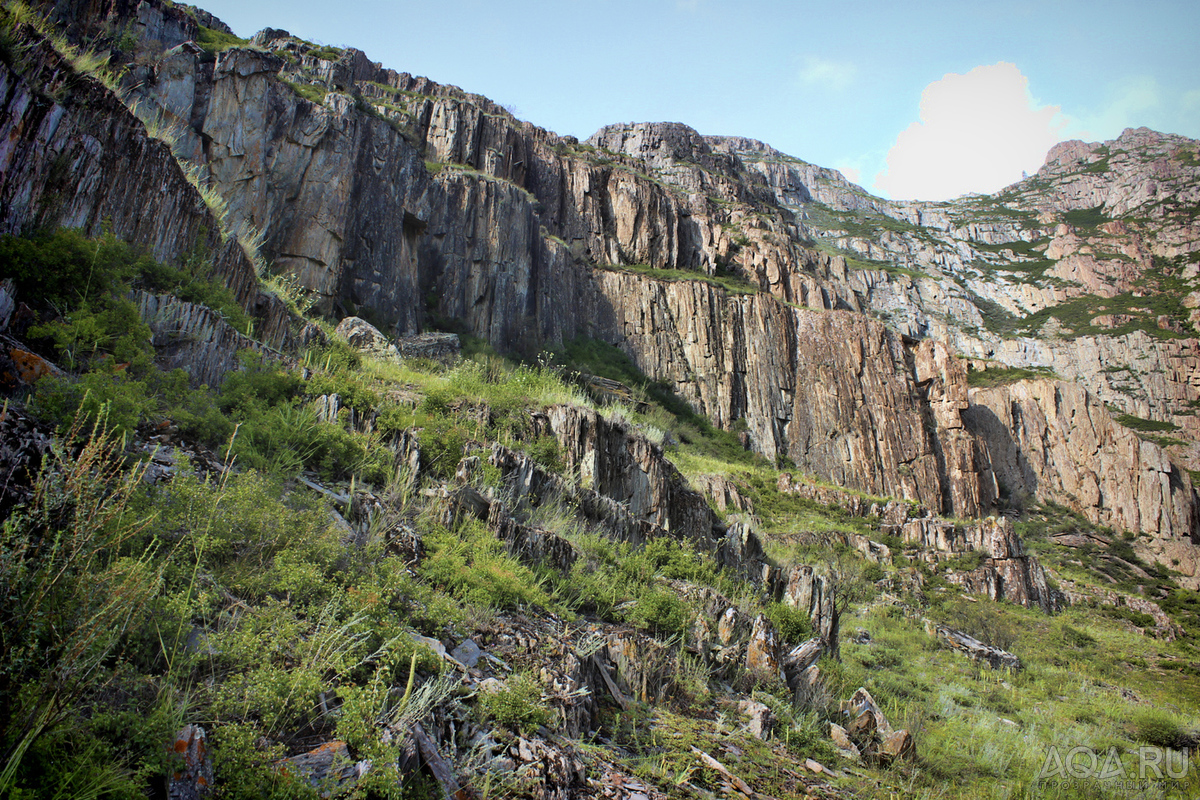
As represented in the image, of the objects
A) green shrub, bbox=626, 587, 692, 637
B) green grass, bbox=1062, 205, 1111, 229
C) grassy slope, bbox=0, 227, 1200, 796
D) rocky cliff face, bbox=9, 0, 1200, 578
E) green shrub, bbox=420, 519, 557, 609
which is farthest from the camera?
green grass, bbox=1062, 205, 1111, 229

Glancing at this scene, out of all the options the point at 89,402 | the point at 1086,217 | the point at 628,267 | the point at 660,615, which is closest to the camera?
the point at 89,402

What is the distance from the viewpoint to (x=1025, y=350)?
6272 centimetres

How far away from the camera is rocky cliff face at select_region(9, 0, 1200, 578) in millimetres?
16344

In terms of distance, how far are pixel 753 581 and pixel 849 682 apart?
2.52 m

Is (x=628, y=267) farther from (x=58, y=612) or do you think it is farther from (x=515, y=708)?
(x=58, y=612)

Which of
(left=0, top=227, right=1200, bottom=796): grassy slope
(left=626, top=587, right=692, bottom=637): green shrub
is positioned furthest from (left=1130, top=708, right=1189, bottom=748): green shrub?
(left=626, top=587, right=692, bottom=637): green shrub

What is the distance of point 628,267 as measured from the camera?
34.5m

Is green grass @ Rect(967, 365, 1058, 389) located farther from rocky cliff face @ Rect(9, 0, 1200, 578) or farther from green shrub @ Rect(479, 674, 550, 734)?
green shrub @ Rect(479, 674, 550, 734)

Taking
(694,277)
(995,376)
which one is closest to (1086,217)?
(995,376)

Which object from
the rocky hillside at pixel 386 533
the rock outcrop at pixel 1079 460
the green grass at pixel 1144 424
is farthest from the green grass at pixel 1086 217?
the rocky hillside at pixel 386 533

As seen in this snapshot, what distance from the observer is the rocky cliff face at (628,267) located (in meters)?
16.3

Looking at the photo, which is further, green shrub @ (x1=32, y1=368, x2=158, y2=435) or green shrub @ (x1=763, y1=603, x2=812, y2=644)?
green shrub @ (x1=763, y1=603, x2=812, y2=644)

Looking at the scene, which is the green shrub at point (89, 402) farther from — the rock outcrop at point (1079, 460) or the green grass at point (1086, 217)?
the green grass at point (1086, 217)

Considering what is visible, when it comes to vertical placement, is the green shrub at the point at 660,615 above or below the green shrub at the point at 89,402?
below
